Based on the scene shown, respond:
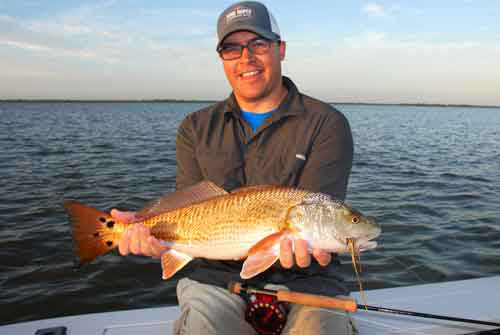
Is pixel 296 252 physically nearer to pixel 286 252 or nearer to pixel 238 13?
pixel 286 252

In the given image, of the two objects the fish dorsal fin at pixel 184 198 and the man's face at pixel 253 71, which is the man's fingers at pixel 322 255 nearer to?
the fish dorsal fin at pixel 184 198

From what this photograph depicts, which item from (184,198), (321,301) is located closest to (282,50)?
(184,198)

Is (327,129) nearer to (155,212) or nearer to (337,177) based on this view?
(337,177)

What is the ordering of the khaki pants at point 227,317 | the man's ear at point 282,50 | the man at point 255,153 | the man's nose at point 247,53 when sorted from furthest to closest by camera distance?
the man's ear at point 282,50, the man's nose at point 247,53, the man at point 255,153, the khaki pants at point 227,317

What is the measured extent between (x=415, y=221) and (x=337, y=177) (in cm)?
711

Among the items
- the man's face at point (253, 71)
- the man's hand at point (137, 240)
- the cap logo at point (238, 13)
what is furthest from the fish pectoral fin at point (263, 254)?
the cap logo at point (238, 13)

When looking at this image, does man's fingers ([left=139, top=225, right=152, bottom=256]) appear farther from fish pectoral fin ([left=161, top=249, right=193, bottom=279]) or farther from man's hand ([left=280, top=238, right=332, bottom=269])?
man's hand ([left=280, top=238, right=332, bottom=269])

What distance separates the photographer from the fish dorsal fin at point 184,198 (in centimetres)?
368

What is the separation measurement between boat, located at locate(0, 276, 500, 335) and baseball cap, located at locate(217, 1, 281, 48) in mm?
2905

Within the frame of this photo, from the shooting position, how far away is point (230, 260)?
3.79 meters

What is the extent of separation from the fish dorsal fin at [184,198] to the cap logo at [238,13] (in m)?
1.71

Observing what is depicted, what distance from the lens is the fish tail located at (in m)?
3.44

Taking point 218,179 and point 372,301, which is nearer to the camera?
point 218,179

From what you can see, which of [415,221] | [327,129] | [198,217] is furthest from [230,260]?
[415,221]
